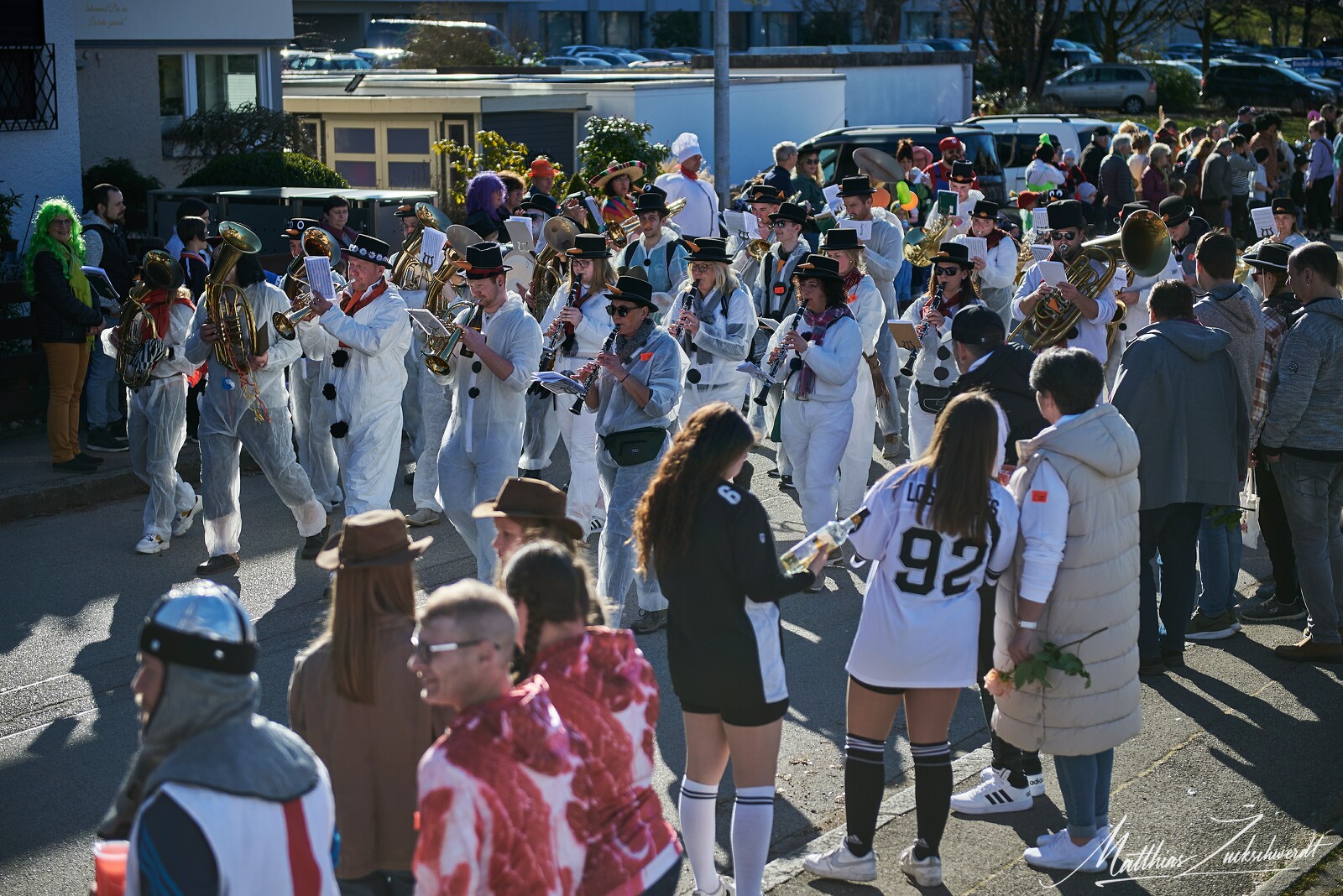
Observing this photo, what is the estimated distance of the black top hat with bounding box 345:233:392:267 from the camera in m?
8.09

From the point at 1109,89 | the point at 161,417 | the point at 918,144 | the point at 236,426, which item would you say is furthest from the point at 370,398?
the point at 1109,89

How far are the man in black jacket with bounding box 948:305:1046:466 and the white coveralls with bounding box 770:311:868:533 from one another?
65.4 inches

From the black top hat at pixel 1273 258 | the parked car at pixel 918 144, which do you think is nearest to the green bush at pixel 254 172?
the parked car at pixel 918 144

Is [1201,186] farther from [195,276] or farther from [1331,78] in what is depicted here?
[1331,78]

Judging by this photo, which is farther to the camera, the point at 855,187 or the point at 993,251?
the point at 855,187

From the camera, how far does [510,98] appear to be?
68.8 feet

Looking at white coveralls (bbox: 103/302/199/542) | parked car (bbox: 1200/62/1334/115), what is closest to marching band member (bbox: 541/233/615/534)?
white coveralls (bbox: 103/302/199/542)

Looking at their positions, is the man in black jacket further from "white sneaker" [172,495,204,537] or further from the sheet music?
"white sneaker" [172,495,204,537]

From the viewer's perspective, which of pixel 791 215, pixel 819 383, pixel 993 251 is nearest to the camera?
pixel 819 383

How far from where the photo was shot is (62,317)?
34.7 feet

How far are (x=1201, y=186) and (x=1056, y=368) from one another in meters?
18.9

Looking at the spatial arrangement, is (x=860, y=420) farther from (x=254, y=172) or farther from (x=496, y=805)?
(x=254, y=172)

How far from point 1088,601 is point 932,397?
362 cm

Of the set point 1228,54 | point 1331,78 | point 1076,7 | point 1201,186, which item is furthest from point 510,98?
Answer: point 1076,7
